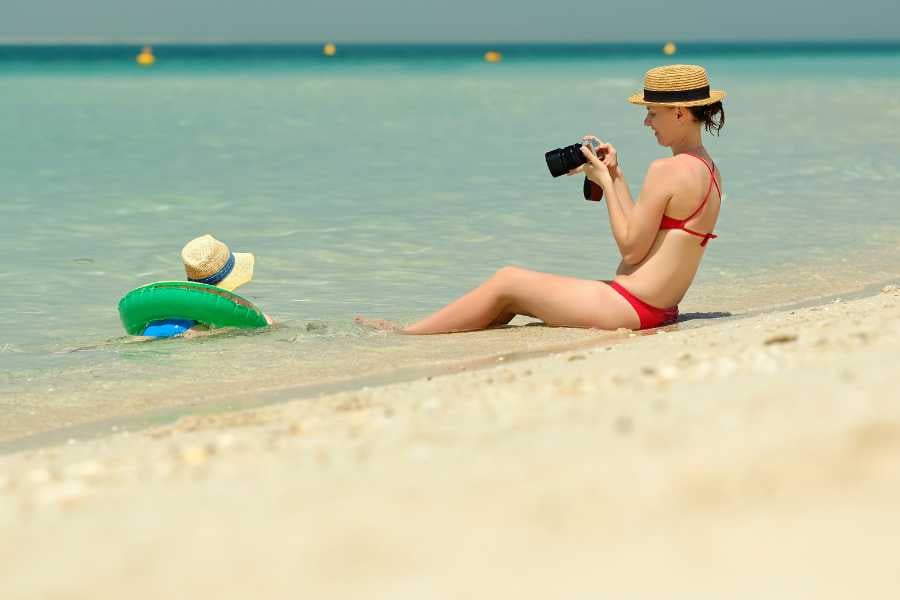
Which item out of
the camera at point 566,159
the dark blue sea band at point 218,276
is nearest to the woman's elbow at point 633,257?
the camera at point 566,159

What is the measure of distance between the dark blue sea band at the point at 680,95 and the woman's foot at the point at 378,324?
1.72 meters

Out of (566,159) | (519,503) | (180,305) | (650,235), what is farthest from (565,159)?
(519,503)

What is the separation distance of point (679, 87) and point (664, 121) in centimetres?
18

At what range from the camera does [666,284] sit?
5.63 metres

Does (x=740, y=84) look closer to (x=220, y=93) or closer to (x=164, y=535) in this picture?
(x=220, y=93)

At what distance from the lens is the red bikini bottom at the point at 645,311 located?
5.67 meters

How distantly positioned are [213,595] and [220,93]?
28.8 m

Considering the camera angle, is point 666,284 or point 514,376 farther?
point 666,284

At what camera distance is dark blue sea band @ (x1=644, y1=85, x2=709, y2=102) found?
5398 mm

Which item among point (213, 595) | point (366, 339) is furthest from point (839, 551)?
point (366, 339)

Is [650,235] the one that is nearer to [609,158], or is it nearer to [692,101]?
[609,158]

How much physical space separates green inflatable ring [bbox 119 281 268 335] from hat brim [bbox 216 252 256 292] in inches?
8.1

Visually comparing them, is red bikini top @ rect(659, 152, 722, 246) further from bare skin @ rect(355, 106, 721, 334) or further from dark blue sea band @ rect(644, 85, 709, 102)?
dark blue sea band @ rect(644, 85, 709, 102)

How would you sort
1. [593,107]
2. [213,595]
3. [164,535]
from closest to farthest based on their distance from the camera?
[213,595], [164,535], [593,107]
